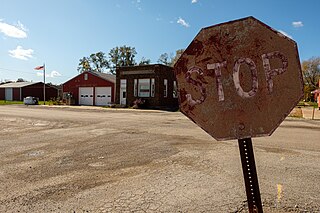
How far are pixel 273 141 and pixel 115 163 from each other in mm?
5314

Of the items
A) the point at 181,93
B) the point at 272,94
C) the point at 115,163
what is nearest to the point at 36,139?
the point at 115,163

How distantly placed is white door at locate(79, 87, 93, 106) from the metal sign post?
33.7m

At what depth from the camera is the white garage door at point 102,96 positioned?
3288cm

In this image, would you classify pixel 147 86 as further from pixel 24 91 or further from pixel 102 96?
pixel 24 91

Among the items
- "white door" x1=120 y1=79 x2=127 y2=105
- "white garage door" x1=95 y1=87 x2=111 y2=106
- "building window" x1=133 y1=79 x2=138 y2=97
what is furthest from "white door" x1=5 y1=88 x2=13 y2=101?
"building window" x1=133 y1=79 x2=138 y2=97

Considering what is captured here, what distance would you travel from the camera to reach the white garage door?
108ft

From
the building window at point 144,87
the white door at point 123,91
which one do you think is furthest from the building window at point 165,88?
the white door at point 123,91

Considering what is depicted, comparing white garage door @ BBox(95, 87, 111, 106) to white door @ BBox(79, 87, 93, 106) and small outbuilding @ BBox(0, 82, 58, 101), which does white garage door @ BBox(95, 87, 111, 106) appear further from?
small outbuilding @ BBox(0, 82, 58, 101)

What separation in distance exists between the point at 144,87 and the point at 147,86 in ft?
1.48

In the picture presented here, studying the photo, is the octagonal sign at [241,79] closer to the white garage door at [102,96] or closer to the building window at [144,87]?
the building window at [144,87]

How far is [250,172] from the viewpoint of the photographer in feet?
6.24

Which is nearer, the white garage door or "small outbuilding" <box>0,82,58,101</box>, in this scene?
the white garage door

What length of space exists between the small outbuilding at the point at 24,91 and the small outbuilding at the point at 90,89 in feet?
59.1

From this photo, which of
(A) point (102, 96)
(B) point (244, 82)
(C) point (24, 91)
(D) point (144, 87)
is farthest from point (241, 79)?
(C) point (24, 91)
